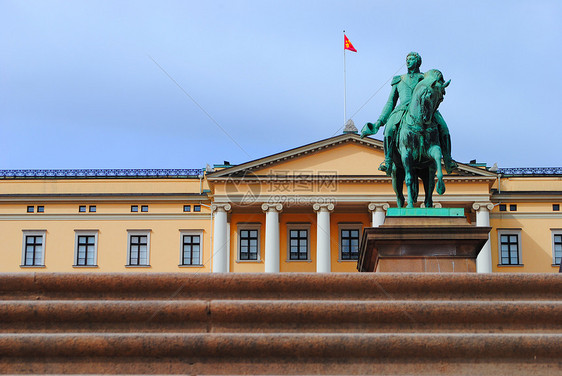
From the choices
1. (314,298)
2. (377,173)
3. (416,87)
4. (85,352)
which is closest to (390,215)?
(416,87)

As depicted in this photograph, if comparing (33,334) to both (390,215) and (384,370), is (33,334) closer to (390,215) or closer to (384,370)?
(384,370)

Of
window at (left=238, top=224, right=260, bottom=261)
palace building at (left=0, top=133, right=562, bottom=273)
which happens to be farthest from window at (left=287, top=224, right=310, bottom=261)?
window at (left=238, top=224, right=260, bottom=261)

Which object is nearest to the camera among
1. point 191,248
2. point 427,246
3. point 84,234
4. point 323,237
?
point 427,246

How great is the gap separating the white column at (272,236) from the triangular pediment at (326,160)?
205 cm

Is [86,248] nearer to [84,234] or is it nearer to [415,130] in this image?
[84,234]

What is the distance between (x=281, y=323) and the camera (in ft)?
34.2

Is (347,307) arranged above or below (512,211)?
below

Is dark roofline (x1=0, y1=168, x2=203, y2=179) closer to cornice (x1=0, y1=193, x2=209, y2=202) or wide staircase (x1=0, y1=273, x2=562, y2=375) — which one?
cornice (x1=0, y1=193, x2=209, y2=202)

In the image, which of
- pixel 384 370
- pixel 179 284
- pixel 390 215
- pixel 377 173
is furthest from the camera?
pixel 377 173

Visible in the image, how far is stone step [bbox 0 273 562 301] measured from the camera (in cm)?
1072

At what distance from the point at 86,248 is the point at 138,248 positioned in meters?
3.01

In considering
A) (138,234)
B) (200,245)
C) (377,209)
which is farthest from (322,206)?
(138,234)

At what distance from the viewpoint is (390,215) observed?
16188mm

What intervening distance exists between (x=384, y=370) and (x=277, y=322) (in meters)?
1.26
